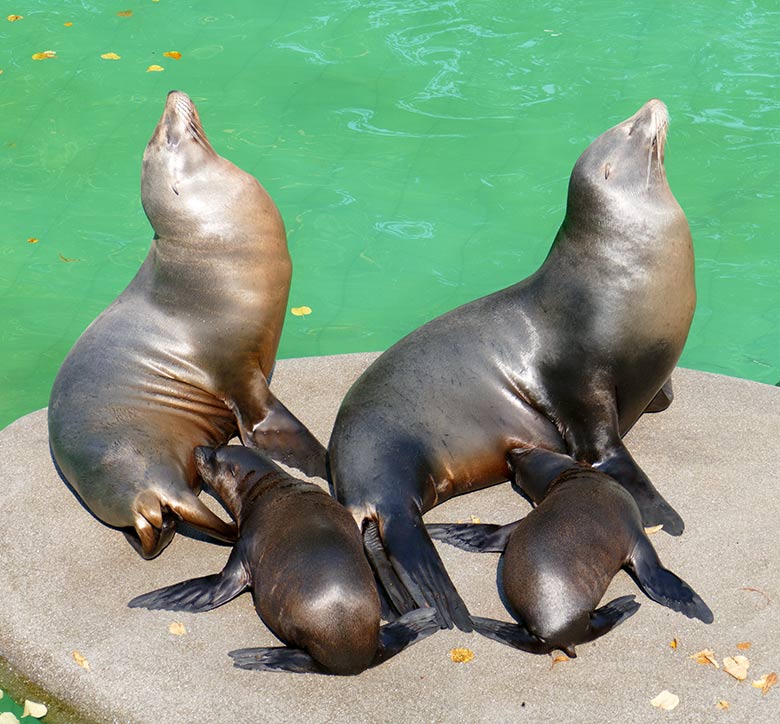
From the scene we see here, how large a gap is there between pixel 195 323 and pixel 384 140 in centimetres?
458

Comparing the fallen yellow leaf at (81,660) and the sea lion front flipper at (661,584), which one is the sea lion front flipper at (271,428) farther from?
the sea lion front flipper at (661,584)

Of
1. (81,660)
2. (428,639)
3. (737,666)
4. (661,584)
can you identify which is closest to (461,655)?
(428,639)

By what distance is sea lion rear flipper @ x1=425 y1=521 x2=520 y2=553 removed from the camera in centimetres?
485

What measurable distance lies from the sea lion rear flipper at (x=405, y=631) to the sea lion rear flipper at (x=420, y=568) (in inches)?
2.8

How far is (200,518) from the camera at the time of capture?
494cm

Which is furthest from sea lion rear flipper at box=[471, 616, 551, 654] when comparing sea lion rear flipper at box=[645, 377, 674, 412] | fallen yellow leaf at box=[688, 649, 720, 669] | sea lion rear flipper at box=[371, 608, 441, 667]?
sea lion rear flipper at box=[645, 377, 674, 412]

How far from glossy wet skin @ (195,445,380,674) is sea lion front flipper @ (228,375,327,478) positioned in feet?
1.84

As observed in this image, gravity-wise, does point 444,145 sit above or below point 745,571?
below

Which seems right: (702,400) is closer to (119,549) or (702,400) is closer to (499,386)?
(499,386)

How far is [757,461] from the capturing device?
5.38m

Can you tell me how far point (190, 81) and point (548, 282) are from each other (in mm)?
5990

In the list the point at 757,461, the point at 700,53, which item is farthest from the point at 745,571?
the point at 700,53

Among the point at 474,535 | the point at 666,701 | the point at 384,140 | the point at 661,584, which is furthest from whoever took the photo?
the point at 384,140

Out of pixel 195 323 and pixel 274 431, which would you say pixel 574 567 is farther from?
pixel 195 323
